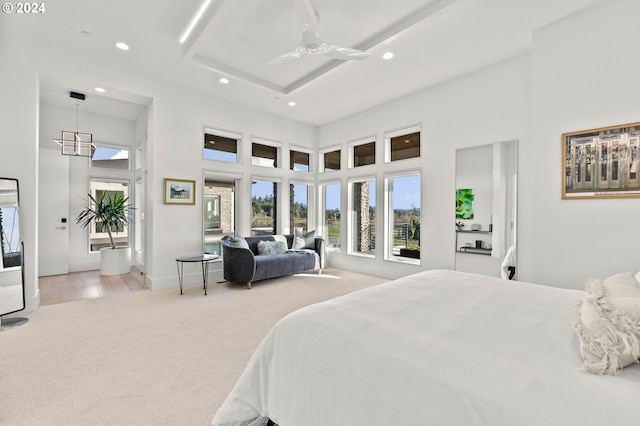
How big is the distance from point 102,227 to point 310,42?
5.80 metres

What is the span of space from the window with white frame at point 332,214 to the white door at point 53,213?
17.3 ft

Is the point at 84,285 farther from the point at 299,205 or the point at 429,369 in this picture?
the point at 429,369

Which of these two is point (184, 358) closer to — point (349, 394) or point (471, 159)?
point (349, 394)

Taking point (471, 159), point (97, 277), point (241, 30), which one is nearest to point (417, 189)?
point (471, 159)

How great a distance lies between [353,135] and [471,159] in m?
2.52

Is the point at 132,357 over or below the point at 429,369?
below

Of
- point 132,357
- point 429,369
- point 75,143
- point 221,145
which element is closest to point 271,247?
point 221,145

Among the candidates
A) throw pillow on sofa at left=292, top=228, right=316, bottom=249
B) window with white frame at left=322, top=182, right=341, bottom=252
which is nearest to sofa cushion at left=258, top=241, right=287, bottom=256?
throw pillow on sofa at left=292, top=228, right=316, bottom=249

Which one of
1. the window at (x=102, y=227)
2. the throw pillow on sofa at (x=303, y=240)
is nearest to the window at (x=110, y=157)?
the window at (x=102, y=227)

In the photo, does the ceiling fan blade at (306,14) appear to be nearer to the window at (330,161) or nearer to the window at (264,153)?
the window at (264,153)

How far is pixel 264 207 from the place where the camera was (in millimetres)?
6324

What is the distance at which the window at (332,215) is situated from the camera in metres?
6.62

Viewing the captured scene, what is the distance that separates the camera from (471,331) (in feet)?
4.32

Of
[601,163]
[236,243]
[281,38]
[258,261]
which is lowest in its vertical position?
[258,261]
